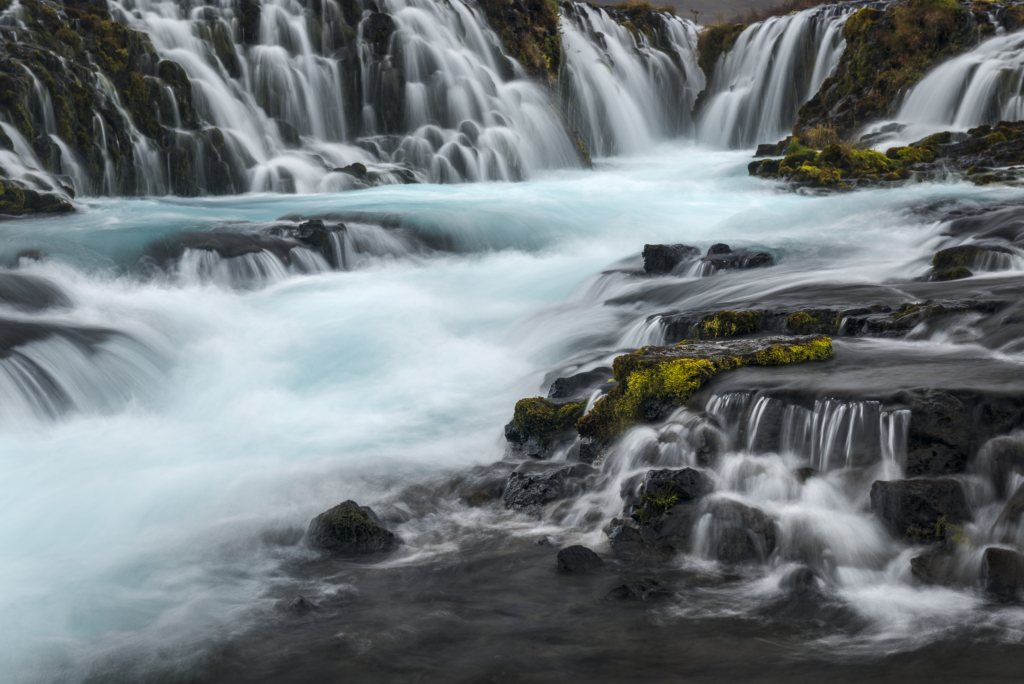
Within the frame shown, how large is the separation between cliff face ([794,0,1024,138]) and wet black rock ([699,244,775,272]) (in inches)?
534

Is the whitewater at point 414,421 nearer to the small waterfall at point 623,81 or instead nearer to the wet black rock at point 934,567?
the wet black rock at point 934,567

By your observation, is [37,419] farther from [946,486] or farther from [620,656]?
[946,486]

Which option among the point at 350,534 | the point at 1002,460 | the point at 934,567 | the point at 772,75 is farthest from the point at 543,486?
the point at 772,75

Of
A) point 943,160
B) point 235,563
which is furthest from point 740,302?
point 943,160

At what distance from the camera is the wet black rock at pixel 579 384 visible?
8773 millimetres

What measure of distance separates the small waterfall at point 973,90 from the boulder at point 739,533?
18.7 meters

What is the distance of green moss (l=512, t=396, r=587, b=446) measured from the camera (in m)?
8.06

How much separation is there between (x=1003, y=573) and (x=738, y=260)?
7.84 m

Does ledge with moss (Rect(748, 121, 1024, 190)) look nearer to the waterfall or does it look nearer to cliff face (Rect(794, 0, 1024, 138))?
cliff face (Rect(794, 0, 1024, 138))

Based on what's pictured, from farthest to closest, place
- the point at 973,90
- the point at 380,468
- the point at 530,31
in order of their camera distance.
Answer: the point at 530,31, the point at 973,90, the point at 380,468

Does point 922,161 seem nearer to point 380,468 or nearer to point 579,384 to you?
point 579,384

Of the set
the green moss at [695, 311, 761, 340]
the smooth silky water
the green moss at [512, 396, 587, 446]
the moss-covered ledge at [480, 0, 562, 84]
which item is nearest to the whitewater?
the smooth silky water

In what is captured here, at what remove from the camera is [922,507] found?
5684mm

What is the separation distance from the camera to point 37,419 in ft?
29.2
